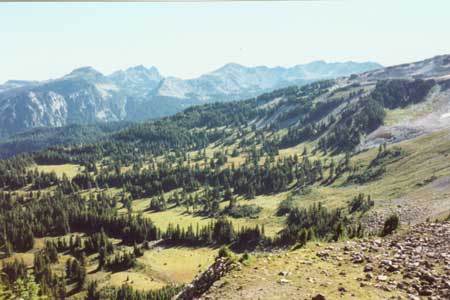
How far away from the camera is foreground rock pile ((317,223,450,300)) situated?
26266mm

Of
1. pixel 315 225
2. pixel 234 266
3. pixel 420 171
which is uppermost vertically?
pixel 234 266

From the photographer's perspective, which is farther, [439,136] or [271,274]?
[439,136]

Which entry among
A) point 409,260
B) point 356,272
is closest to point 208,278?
point 356,272

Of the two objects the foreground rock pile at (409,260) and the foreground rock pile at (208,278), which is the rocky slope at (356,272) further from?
the foreground rock pile at (208,278)

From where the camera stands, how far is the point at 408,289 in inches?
1029

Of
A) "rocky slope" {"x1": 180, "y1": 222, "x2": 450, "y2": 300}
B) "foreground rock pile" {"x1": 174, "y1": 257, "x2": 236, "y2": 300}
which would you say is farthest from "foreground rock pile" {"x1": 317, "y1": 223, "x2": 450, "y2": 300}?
"foreground rock pile" {"x1": 174, "y1": 257, "x2": 236, "y2": 300}

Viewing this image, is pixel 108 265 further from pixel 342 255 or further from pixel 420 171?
pixel 420 171

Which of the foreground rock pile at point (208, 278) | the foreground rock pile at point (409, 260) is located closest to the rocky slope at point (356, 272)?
the foreground rock pile at point (409, 260)

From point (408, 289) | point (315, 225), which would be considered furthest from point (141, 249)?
point (408, 289)

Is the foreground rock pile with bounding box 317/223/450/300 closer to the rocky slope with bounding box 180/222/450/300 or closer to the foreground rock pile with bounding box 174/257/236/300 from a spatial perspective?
the rocky slope with bounding box 180/222/450/300

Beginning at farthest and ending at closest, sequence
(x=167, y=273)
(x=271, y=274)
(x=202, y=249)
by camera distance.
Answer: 1. (x=202, y=249)
2. (x=167, y=273)
3. (x=271, y=274)

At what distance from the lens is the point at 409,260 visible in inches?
1210

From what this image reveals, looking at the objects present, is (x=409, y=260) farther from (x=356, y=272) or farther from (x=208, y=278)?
(x=208, y=278)

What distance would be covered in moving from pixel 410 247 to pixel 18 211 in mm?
207856
